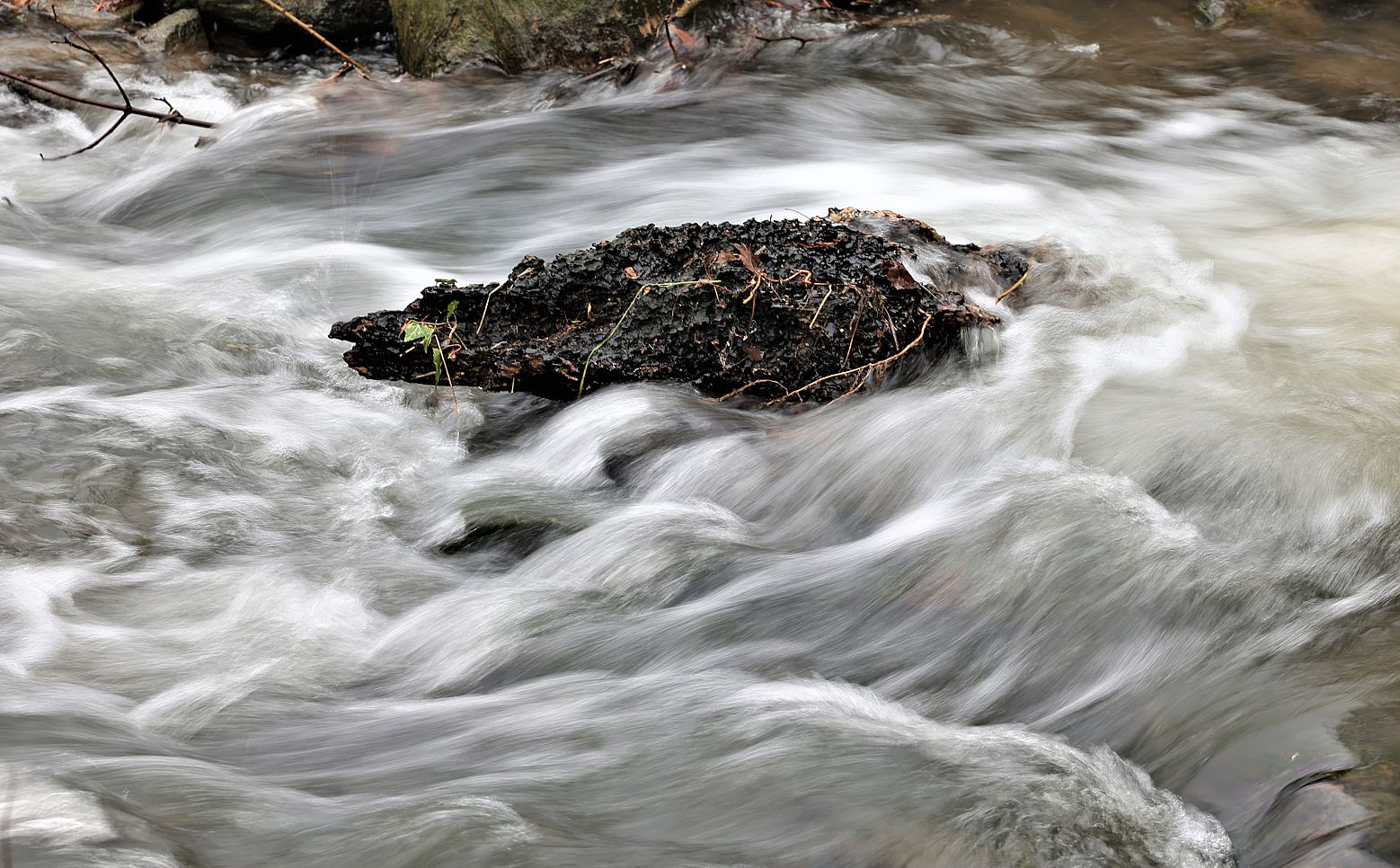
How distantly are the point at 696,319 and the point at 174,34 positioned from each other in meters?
5.38

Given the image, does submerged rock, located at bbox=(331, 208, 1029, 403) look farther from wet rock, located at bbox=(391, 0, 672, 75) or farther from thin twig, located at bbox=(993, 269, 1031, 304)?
wet rock, located at bbox=(391, 0, 672, 75)

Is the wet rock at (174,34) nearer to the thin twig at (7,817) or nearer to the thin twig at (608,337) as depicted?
the thin twig at (608,337)

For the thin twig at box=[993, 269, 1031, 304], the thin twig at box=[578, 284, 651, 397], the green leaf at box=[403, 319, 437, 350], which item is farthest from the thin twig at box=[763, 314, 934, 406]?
the green leaf at box=[403, 319, 437, 350]

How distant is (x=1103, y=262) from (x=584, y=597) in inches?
113

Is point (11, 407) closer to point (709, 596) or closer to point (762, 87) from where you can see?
point (709, 596)

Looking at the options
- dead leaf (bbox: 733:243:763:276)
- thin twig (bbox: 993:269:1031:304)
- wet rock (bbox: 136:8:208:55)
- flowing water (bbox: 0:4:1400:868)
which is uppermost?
wet rock (bbox: 136:8:208:55)

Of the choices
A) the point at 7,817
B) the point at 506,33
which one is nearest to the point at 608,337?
the point at 7,817

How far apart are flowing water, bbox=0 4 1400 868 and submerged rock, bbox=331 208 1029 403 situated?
0.13 meters

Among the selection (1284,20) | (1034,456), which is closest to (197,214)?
(1034,456)

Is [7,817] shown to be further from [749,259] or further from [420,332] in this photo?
[749,259]

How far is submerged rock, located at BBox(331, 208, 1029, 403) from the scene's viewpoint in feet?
11.7

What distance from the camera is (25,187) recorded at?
5719 mm

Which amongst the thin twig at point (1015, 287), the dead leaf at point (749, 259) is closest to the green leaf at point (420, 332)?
the dead leaf at point (749, 259)

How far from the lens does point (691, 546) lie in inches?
125
